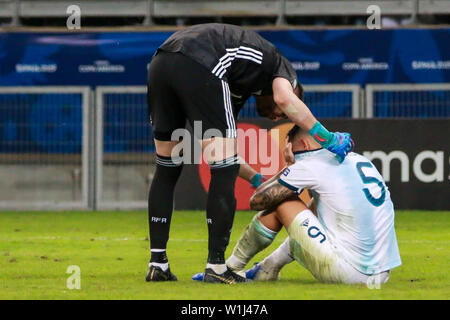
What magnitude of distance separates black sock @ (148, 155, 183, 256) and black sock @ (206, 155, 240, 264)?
399 mm

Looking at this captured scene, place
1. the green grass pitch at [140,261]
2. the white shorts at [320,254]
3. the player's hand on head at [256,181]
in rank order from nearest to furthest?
1. the green grass pitch at [140,261]
2. the white shorts at [320,254]
3. the player's hand on head at [256,181]

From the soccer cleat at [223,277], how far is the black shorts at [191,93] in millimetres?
838

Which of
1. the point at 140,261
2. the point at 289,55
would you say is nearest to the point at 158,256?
the point at 140,261

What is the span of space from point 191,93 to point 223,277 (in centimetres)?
113

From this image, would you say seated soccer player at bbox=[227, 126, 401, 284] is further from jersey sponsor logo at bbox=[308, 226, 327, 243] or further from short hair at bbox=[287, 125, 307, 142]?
short hair at bbox=[287, 125, 307, 142]

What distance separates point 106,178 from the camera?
15.7 m

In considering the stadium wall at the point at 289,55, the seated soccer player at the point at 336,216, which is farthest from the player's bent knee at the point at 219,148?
the stadium wall at the point at 289,55

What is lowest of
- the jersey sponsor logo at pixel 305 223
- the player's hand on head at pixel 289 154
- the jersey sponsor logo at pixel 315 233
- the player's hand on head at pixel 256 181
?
the jersey sponsor logo at pixel 315 233

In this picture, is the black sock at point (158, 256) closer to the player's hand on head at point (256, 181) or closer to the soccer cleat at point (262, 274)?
the soccer cleat at point (262, 274)

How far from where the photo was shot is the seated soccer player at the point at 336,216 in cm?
601

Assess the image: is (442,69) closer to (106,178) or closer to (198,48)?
(106,178)

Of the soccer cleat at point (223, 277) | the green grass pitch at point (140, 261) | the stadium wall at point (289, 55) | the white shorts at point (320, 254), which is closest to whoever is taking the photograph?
the green grass pitch at point (140, 261)

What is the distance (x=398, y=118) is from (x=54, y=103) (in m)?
5.14

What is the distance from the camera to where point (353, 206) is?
6016mm
